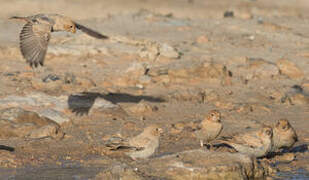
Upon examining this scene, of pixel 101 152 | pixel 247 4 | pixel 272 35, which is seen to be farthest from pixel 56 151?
pixel 247 4

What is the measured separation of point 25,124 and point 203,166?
3.45 meters

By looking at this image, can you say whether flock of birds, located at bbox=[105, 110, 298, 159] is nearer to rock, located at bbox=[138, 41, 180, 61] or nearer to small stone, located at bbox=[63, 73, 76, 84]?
small stone, located at bbox=[63, 73, 76, 84]

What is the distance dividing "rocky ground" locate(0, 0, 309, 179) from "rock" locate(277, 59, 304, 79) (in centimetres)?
2

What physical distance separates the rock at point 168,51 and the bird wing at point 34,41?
19.6 ft

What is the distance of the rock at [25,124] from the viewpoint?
10.9 meters

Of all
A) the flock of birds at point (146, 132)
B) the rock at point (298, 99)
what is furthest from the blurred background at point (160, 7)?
the flock of birds at point (146, 132)

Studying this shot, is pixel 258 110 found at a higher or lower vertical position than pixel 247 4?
lower

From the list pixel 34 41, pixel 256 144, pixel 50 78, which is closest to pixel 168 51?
pixel 50 78

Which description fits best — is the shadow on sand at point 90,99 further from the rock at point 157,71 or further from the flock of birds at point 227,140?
the flock of birds at point 227,140

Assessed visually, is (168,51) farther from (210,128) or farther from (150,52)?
(210,128)

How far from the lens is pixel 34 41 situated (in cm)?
969

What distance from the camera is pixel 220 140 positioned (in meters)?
10.4

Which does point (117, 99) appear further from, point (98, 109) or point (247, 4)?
point (247, 4)

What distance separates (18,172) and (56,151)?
3.84 feet
